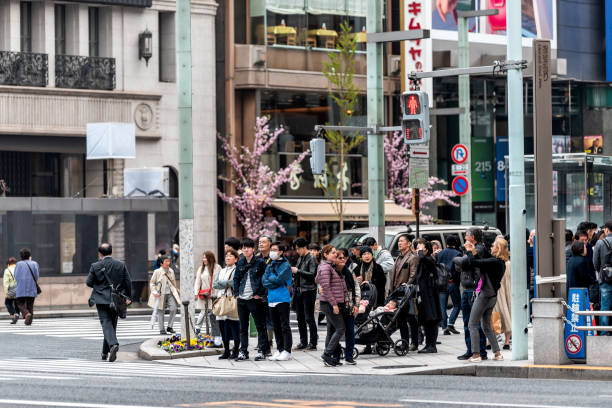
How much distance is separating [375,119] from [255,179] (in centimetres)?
2090

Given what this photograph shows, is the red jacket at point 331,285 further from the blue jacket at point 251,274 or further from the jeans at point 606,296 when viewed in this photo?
the jeans at point 606,296

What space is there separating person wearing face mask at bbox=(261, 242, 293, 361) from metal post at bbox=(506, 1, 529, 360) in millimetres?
3368

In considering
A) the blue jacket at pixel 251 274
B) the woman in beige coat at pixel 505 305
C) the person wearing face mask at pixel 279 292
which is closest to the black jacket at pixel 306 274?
the person wearing face mask at pixel 279 292

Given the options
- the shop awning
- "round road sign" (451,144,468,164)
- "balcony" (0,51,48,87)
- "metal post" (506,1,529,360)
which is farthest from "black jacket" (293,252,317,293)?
the shop awning

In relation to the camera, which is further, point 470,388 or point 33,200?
point 33,200

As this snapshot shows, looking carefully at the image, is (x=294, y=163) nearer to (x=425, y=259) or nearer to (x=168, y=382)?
(x=425, y=259)

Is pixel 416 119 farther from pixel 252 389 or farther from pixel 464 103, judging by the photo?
pixel 464 103

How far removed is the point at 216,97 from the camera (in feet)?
152

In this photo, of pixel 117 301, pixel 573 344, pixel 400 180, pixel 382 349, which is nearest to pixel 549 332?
pixel 573 344

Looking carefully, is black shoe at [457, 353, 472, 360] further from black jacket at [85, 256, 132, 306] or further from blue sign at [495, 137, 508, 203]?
blue sign at [495, 137, 508, 203]

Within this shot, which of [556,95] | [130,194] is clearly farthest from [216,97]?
[556,95]

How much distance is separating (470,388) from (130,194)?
23762 mm

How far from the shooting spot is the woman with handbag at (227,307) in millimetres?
20203

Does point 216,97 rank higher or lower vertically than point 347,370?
higher
